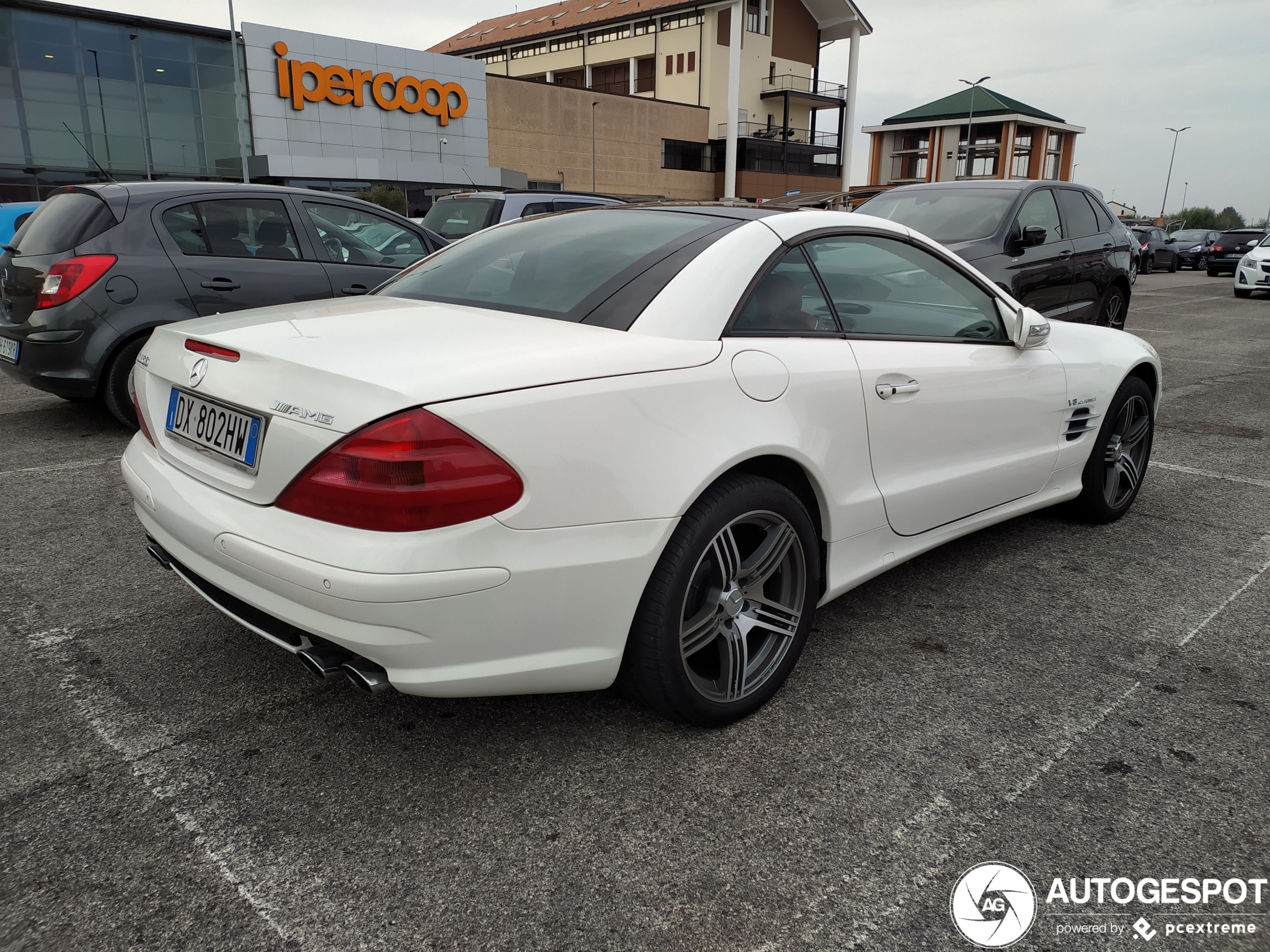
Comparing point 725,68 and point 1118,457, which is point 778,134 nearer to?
point 725,68

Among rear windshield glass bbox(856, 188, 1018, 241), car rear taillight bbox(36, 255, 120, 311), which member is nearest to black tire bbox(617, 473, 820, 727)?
car rear taillight bbox(36, 255, 120, 311)

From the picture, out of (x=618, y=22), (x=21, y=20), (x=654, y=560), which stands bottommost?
(x=654, y=560)

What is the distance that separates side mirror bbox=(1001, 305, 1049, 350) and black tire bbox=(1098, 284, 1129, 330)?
615 cm

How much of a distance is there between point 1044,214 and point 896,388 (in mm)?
6300

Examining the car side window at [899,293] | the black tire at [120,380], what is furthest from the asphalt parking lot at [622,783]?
the black tire at [120,380]

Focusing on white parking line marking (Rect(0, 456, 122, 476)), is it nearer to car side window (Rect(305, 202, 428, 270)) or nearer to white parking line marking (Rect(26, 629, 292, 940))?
car side window (Rect(305, 202, 428, 270))

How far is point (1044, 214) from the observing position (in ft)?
26.9

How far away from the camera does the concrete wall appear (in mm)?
48125

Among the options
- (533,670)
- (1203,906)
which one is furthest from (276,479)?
(1203,906)

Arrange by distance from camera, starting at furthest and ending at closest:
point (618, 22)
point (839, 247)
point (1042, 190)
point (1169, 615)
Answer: point (618, 22) → point (1042, 190) → point (1169, 615) → point (839, 247)

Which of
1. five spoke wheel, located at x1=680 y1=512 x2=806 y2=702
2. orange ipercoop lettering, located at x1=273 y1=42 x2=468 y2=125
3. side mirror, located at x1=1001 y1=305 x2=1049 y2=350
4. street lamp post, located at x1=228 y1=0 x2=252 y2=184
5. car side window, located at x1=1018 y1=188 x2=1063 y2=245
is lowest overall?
five spoke wheel, located at x1=680 y1=512 x2=806 y2=702

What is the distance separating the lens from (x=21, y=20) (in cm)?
3031

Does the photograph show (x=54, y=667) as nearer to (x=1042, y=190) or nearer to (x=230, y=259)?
(x=230, y=259)

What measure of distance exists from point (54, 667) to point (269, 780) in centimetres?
103
